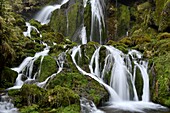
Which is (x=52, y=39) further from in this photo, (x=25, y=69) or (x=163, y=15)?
(x=163, y=15)

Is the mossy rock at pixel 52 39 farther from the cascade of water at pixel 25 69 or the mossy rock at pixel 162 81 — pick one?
the mossy rock at pixel 162 81

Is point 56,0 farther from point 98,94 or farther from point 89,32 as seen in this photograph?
point 98,94

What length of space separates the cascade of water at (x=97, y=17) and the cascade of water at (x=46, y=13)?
4.93m

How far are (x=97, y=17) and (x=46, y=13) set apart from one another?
21.8 feet

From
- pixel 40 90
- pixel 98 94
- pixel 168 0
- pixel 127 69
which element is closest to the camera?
pixel 40 90

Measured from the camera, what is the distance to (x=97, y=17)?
79.0 feet

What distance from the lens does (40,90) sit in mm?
10664

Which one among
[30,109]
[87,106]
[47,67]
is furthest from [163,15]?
[30,109]

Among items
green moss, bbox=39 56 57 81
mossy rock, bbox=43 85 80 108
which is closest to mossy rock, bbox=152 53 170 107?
mossy rock, bbox=43 85 80 108

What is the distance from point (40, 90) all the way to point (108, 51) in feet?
17.5

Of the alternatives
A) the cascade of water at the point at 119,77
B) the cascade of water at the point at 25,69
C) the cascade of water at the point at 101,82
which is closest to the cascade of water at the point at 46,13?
the cascade of water at the point at 25,69

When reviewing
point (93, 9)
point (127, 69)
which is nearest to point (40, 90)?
point (127, 69)

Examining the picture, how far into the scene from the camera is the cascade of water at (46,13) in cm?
2708

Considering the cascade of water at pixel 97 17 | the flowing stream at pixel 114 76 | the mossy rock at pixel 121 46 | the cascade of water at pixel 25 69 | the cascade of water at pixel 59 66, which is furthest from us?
the cascade of water at pixel 97 17
